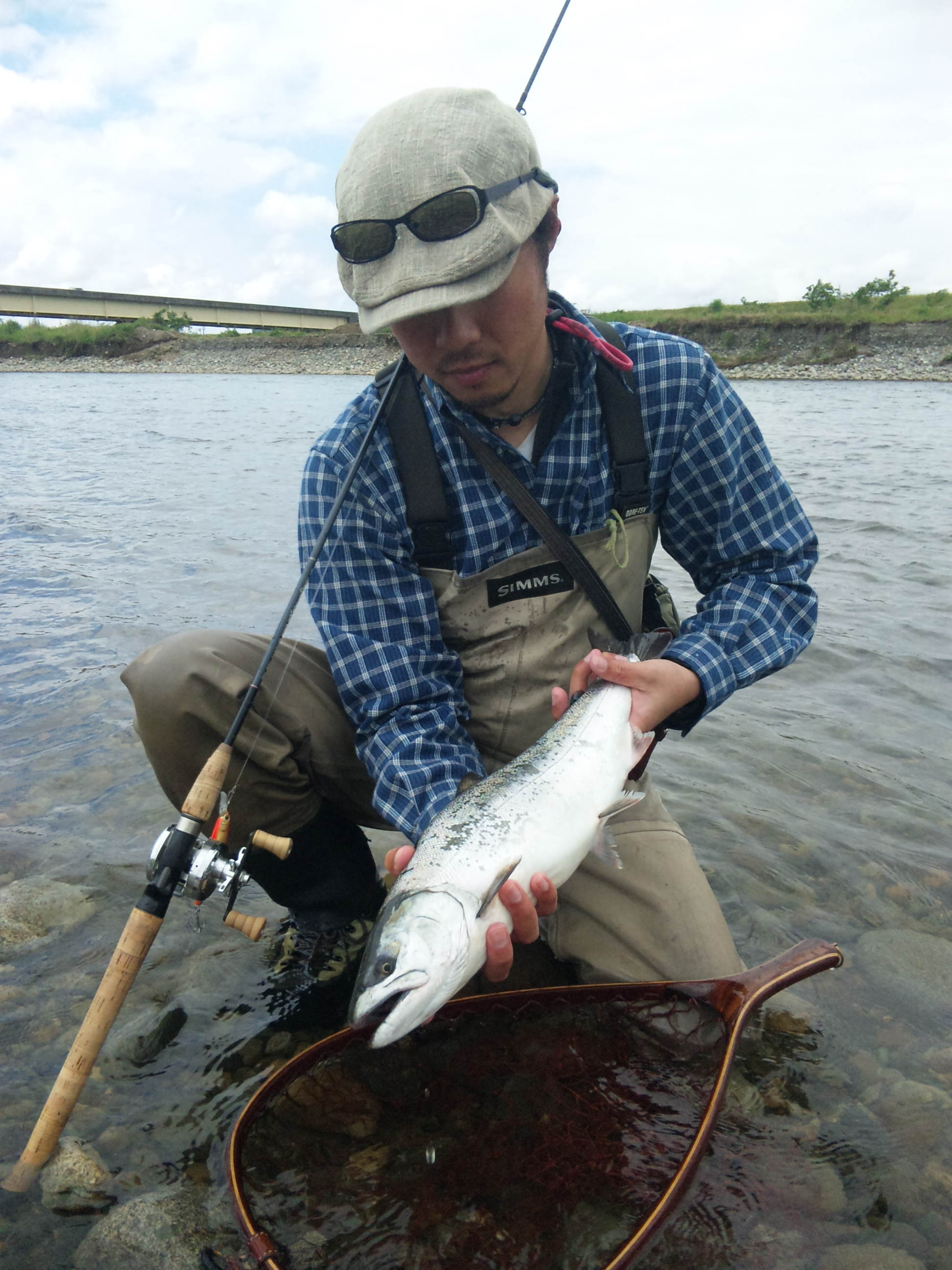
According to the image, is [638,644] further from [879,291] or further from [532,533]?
[879,291]

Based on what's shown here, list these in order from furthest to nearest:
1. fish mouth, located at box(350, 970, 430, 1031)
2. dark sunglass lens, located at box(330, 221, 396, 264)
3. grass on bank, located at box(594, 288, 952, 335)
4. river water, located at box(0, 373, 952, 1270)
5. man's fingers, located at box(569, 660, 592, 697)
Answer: grass on bank, located at box(594, 288, 952, 335) < man's fingers, located at box(569, 660, 592, 697) < dark sunglass lens, located at box(330, 221, 396, 264) < river water, located at box(0, 373, 952, 1270) < fish mouth, located at box(350, 970, 430, 1031)

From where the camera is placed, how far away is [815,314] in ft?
193

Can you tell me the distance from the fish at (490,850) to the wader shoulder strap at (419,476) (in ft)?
2.22

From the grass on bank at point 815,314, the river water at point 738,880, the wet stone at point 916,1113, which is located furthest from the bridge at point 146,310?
the wet stone at point 916,1113

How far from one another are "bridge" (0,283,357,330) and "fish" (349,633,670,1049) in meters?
71.0

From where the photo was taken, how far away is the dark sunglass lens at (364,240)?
8.11 ft

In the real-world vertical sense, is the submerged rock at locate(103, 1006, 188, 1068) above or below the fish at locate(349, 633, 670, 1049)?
below

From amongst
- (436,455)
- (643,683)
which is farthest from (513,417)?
(643,683)

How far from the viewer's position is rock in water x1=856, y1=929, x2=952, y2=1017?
2951mm

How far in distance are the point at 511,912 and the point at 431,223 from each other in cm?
184

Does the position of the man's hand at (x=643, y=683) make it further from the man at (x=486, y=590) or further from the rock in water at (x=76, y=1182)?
the rock in water at (x=76, y=1182)

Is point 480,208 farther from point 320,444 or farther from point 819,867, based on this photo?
point 819,867

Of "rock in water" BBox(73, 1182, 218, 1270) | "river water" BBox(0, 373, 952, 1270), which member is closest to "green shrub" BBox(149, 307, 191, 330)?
"river water" BBox(0, 373, 952, 1270)

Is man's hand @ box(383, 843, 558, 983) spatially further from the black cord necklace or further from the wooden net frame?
the black cord necklace
